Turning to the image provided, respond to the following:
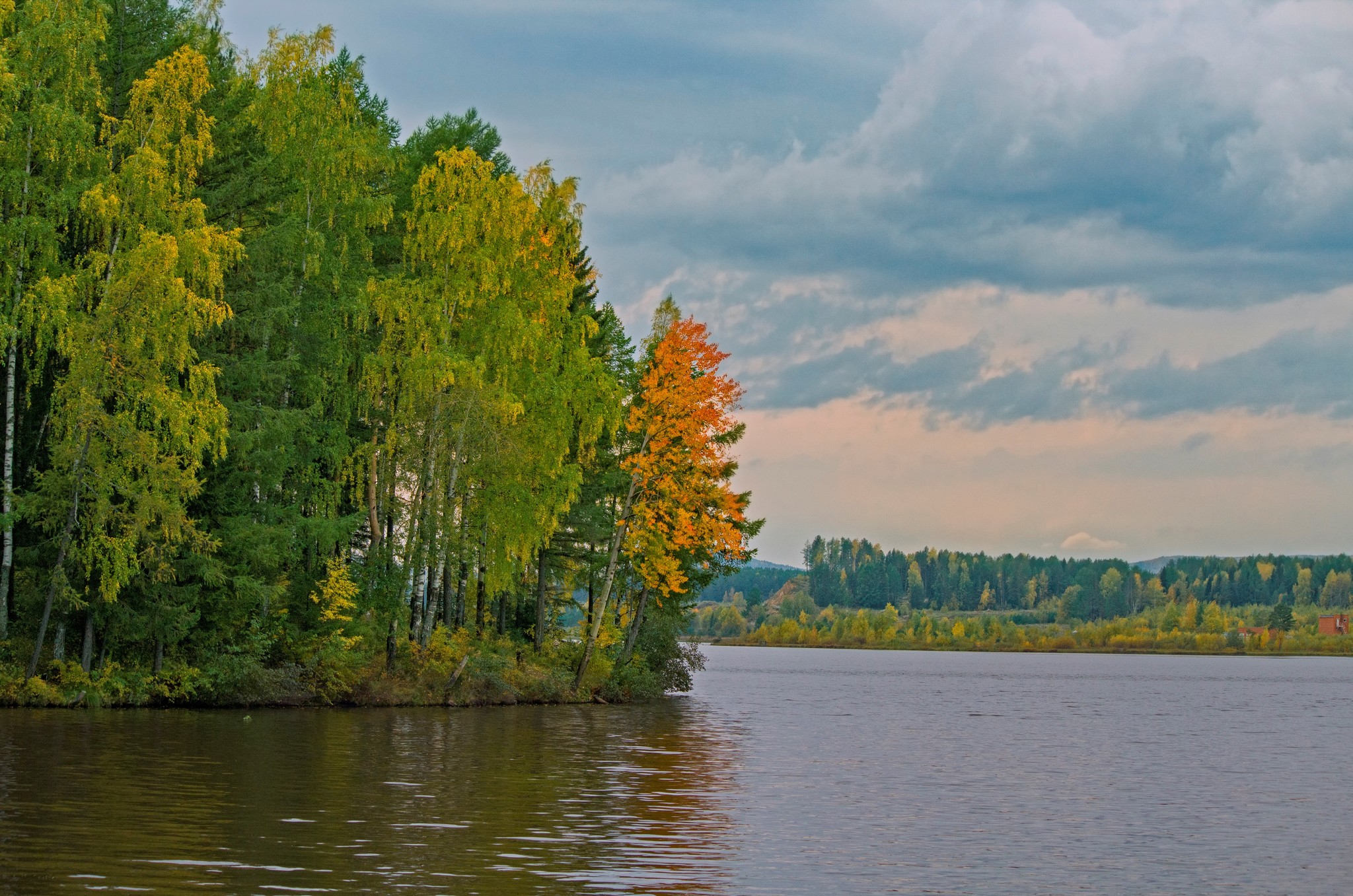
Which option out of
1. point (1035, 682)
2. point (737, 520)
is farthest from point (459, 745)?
point (1035, 682)

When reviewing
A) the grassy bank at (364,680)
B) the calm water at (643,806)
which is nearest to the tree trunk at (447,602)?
the grassy bank at (364,680)

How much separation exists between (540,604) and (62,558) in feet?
70.0

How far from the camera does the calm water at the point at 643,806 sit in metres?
17.1

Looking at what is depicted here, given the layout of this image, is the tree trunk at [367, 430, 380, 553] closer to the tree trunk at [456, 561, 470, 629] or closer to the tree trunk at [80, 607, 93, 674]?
the tree trunk at [456, 561, 470, 629]

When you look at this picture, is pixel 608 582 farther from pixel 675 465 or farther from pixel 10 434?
pixel 10 434

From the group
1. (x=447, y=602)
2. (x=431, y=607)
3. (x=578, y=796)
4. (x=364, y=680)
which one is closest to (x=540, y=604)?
(x=447, y=602)

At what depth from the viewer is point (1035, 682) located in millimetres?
102312

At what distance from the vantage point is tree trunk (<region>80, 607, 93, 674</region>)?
38.1 metres

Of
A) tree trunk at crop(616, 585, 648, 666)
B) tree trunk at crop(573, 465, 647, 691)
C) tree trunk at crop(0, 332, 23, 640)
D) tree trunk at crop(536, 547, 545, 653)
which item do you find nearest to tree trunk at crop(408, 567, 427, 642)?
tree trunk at crop(536, 547, 545, 653)

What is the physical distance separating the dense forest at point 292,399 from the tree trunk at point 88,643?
105 millimetres

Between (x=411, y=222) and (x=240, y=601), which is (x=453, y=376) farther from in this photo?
(x=240, y=601)

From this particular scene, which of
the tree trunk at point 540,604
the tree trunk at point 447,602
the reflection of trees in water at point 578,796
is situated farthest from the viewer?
Result: the tree trunk at point 540,604

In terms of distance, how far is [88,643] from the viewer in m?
38.4

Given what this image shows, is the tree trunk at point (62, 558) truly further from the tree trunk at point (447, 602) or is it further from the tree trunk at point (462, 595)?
the tree trunk at point (462, 595)
